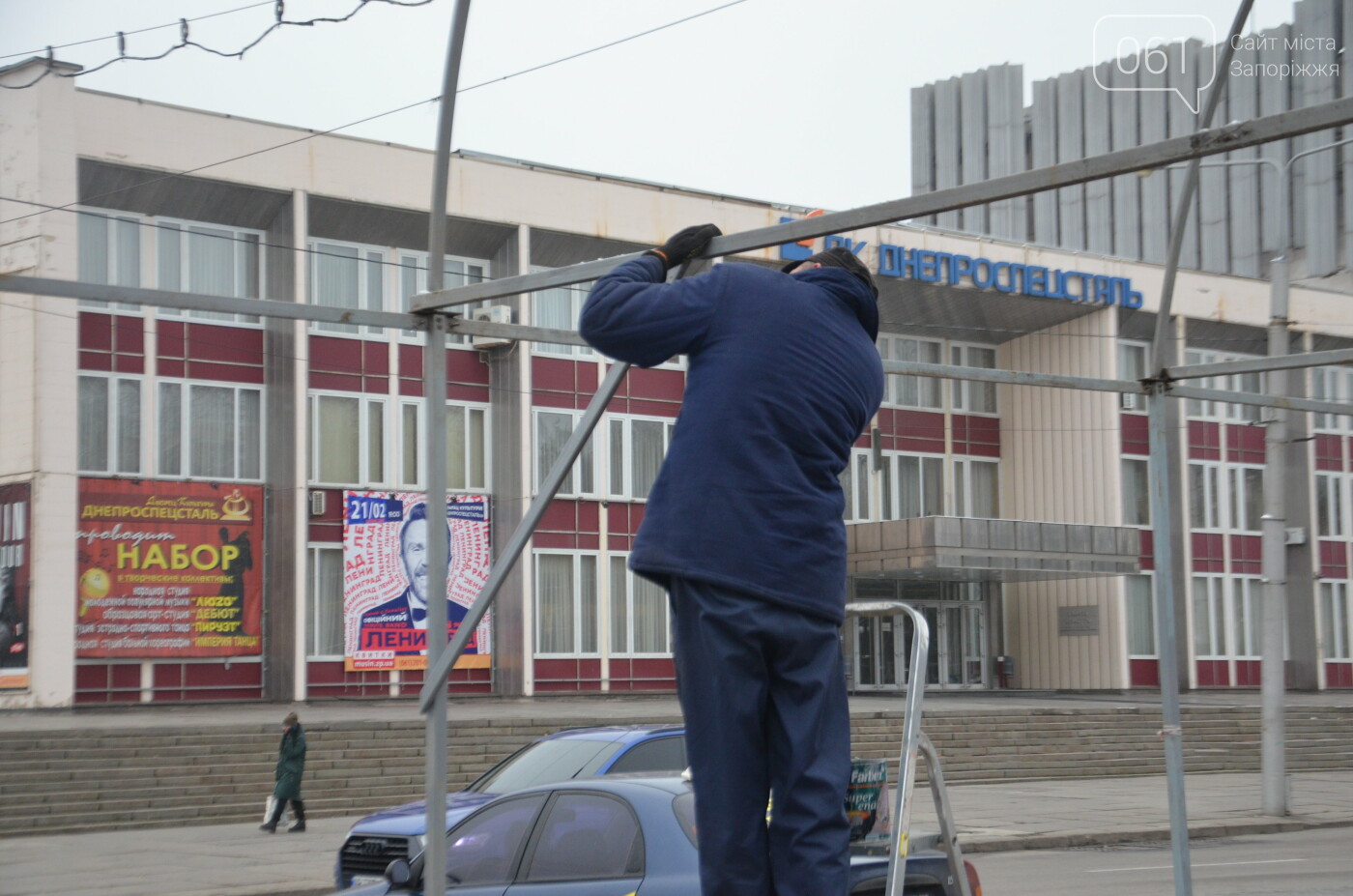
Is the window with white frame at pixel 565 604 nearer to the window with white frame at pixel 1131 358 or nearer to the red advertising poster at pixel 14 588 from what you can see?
the red advertising poster at pixel 14 588

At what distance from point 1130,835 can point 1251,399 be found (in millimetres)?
13746

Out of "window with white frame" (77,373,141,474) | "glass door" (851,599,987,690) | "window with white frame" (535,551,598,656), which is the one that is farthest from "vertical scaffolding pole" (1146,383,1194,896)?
"glass door" (851,599,987,690)

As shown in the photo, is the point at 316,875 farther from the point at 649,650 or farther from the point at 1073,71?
the point at 1073,71

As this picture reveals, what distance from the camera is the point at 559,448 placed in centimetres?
3584

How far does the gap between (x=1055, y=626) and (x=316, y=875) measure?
3496 cm

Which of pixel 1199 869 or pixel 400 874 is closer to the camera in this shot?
pixel 400 874

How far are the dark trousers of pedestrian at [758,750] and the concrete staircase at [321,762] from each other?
63.9ft

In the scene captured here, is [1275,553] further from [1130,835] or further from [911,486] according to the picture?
[911,486]

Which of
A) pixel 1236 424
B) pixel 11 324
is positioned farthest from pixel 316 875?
pixel 1236 424

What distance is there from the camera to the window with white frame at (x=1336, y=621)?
48531mm

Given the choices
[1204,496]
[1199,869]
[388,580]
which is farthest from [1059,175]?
[1204,496]

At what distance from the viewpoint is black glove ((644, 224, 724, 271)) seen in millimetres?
3133

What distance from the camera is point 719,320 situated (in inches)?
110

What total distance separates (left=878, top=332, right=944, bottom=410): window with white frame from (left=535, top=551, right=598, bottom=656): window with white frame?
1179 cm
